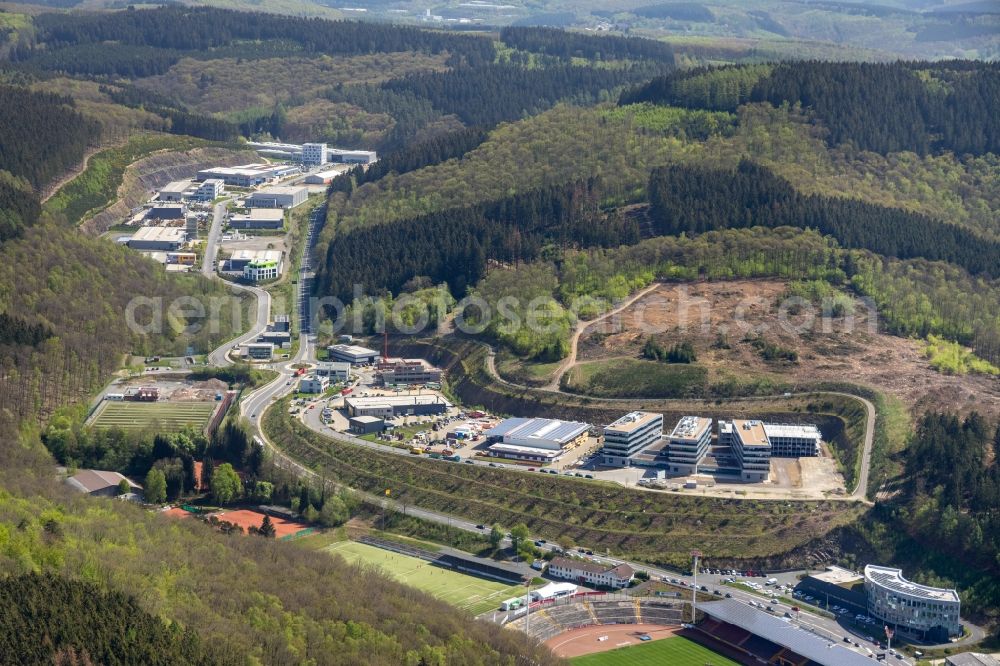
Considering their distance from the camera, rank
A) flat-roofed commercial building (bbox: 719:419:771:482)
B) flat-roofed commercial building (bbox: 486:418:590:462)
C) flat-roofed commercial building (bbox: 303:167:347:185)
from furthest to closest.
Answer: flat-roofed commercial building (bbox: 303:167:347:185), flat-roofed commercial building (bbox: 486:418:590:462), flat-roofed commercial building (bbox: 719:419:771:482)

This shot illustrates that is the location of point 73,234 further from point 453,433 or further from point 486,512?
point 486,512

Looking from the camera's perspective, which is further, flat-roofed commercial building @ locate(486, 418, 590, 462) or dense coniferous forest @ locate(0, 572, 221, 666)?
flat-roofed commercial building @ locate(486, 418, 590, 462)

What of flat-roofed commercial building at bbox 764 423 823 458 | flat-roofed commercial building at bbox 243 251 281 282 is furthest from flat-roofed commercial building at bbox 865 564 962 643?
flat-roofed commercial building at bbox 243 251 281 282

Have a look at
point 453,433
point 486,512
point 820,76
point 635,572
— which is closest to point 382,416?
point 453,433

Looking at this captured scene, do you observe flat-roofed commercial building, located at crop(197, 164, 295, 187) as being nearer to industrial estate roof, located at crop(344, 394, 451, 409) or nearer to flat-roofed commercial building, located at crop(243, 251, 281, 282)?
flat-roofed commercial building, located at crop(243, 251, 281, 282)

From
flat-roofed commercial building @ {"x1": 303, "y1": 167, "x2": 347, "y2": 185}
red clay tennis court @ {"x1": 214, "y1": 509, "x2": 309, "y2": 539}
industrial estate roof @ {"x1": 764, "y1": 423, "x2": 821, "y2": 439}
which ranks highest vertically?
industrial estate roof @ {"x1": 764, "y1": 423, "x2": 821, "y2": 439}

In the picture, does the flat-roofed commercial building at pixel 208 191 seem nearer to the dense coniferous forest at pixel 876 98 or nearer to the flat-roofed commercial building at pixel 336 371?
the dense coniferous forest at pixel 876 98
